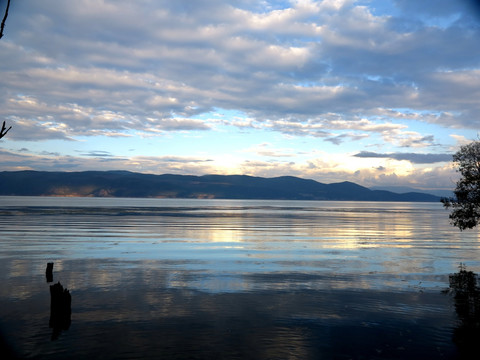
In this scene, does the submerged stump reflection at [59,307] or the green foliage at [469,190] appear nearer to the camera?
the submerged stump reflection at [59,307]

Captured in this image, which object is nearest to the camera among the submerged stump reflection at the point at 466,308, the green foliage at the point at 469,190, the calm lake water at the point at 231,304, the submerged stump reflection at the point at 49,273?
the calm lake water at the point at 231,304

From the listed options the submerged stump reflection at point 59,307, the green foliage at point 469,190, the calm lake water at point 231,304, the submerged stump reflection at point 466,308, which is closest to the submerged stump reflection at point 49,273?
the calm lake water at point 231,304

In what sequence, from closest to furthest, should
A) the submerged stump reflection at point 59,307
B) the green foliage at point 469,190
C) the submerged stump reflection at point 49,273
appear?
the submerged stump reflection at point 59,307 → the submerged stump reflection at point 49,273 → the green foliage at point 469,190

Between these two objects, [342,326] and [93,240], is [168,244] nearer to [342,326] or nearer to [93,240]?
[93,240]

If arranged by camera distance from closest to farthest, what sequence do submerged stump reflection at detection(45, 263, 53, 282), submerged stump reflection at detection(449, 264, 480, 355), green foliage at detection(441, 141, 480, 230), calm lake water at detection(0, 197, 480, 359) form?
calm lake water at detection(0, 197, 480, 359)
submerged stump reflection at detection(449, 264, 480, 355)
submerged stump reflection at detection(45, 263, 53, 282)
green foliage at detection(441, 141, 480, 230)

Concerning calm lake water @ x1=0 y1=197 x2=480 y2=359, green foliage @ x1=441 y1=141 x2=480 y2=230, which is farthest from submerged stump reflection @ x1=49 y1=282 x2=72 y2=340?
green foliage @ x1=441 y1=141 x2=480 y2=230

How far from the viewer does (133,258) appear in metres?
44.2

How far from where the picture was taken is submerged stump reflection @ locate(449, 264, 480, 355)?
20203mm

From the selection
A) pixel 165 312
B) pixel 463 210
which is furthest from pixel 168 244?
pixel 463 210

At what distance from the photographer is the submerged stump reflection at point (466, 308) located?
66.3ft

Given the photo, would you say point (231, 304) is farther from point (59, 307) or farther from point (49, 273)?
point (49, 273)

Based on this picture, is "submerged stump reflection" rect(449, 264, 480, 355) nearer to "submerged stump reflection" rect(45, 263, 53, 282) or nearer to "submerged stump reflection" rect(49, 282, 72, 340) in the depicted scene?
"submerged stump reflection" rect(49, 282, 72, 340)

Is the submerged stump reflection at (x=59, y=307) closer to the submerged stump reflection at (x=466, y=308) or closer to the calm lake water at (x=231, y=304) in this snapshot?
the calm lake water at (x=231, y=304)

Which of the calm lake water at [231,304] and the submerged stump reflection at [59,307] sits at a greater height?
the submerged stump reflection at [59,307]
